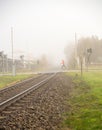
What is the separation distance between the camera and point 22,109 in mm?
11547

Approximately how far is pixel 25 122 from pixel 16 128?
82 cm

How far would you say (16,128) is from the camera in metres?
8.11

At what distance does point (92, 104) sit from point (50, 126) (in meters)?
4.99

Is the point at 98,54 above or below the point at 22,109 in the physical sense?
above

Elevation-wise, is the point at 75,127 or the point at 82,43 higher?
the point at 82,43

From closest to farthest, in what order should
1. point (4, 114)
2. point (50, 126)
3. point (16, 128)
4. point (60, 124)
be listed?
1. point (16, 128)
2. point (50, 126)
3. point (60, 124)
4. point (4, 114)

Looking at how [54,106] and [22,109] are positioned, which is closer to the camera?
[22,109]

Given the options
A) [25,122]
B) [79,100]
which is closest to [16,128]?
[25,122]

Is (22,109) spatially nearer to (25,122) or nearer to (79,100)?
(25,122)

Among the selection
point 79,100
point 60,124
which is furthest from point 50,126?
point 79,100

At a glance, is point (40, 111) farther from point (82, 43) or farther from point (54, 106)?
point (82, 43)

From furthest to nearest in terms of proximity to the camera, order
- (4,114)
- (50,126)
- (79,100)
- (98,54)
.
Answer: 1. (98,54)
2. (79,100)
3. (4,114)
4. (50,126)

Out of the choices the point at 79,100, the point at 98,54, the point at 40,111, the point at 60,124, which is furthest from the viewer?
the point at 98,54

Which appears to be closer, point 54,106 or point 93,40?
point 54,106
